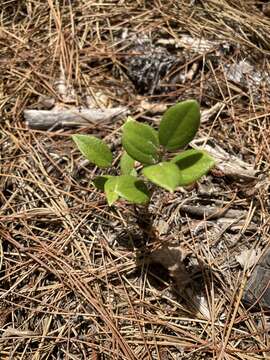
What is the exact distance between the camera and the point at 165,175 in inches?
47.5

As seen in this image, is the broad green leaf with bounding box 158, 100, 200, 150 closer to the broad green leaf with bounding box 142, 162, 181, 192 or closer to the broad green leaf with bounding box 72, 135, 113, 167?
the broad green leaf with bounding box 142, 162, 181, 192

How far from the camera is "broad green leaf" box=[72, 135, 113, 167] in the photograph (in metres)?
1.45

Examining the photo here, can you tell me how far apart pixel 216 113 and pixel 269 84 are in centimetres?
28

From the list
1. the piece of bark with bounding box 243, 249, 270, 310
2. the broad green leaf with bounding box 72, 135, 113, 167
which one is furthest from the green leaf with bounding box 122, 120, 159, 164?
the piece of bark with bounding box 243, 249, 270, 310

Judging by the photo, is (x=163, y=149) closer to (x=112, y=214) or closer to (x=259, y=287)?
(x=112, y=214)

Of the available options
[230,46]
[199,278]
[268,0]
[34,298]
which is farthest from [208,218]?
[268,0]

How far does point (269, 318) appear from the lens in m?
1.50

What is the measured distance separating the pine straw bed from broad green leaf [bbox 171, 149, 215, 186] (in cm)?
37

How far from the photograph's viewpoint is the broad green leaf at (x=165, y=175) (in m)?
1.17

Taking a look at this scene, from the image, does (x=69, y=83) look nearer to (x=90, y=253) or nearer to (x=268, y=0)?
(x=90, y=253)

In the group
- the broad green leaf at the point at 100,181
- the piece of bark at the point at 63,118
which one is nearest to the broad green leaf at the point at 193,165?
the broad green leaf at the point at 100,181

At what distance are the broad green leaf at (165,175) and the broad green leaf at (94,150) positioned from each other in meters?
0.26

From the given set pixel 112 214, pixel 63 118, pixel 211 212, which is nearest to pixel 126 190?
pixel 112 214

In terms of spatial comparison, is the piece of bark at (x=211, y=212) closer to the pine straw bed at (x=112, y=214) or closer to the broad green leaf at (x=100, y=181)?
the pine straw bed at (x=112, y=214)
